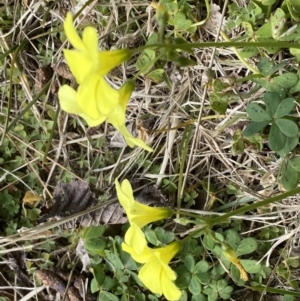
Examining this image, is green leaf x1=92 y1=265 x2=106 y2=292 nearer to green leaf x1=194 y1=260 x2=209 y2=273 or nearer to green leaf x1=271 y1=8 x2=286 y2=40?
green leaf x1=194 y1=260 x2=209 y2=273

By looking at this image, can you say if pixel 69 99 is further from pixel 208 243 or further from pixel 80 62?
pixel 208 243

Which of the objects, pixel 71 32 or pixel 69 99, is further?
pixel 69 99

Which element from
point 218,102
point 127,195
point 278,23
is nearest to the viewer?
point 127,195

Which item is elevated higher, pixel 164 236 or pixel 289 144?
pixel 289 144

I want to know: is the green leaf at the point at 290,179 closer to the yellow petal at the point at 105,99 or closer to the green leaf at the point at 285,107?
the green leaf at the point at 285,107

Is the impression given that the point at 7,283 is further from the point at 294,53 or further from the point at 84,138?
the point at 294,53

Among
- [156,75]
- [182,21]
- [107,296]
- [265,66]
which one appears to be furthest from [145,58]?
[107,296]

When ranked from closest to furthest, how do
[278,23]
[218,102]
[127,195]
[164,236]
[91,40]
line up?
1. [91,40]
2. [127,195]
3. [278,23]
4. [218,102]
5. [164,236]
